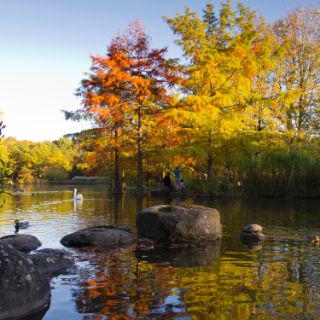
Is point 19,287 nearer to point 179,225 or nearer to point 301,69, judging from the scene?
point 179,225

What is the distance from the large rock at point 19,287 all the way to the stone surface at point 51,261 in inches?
74.0

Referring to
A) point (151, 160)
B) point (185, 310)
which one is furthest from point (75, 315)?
point (151, 160)

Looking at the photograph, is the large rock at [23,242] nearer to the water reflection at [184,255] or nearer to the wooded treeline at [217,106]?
→ the water reflection at [184,255]

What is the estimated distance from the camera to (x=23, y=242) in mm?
10125

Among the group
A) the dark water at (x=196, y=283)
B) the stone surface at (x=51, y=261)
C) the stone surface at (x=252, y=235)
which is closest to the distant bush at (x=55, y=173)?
the dark water at (x=196, y=283)

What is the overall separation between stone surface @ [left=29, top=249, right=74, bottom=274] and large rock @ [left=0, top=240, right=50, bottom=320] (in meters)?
1.88

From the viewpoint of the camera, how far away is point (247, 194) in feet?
95.3

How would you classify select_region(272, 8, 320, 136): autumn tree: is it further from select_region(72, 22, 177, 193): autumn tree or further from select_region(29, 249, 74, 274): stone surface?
select_region(29, 249, 74, 274): stone surface

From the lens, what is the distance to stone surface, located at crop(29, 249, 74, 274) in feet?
26.3

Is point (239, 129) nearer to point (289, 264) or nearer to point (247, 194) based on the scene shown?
point (247, 194)

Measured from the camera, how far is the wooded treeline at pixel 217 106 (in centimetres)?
2833

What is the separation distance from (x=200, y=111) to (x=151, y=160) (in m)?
8.48

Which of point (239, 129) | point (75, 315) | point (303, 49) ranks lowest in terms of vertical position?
point (75, 315)

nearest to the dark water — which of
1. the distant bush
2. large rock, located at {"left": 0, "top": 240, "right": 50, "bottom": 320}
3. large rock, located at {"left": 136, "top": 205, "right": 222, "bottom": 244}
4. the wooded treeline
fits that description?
large rock, located at {"left": 0, "top": 240, "right": 50, "bottom": 320}
